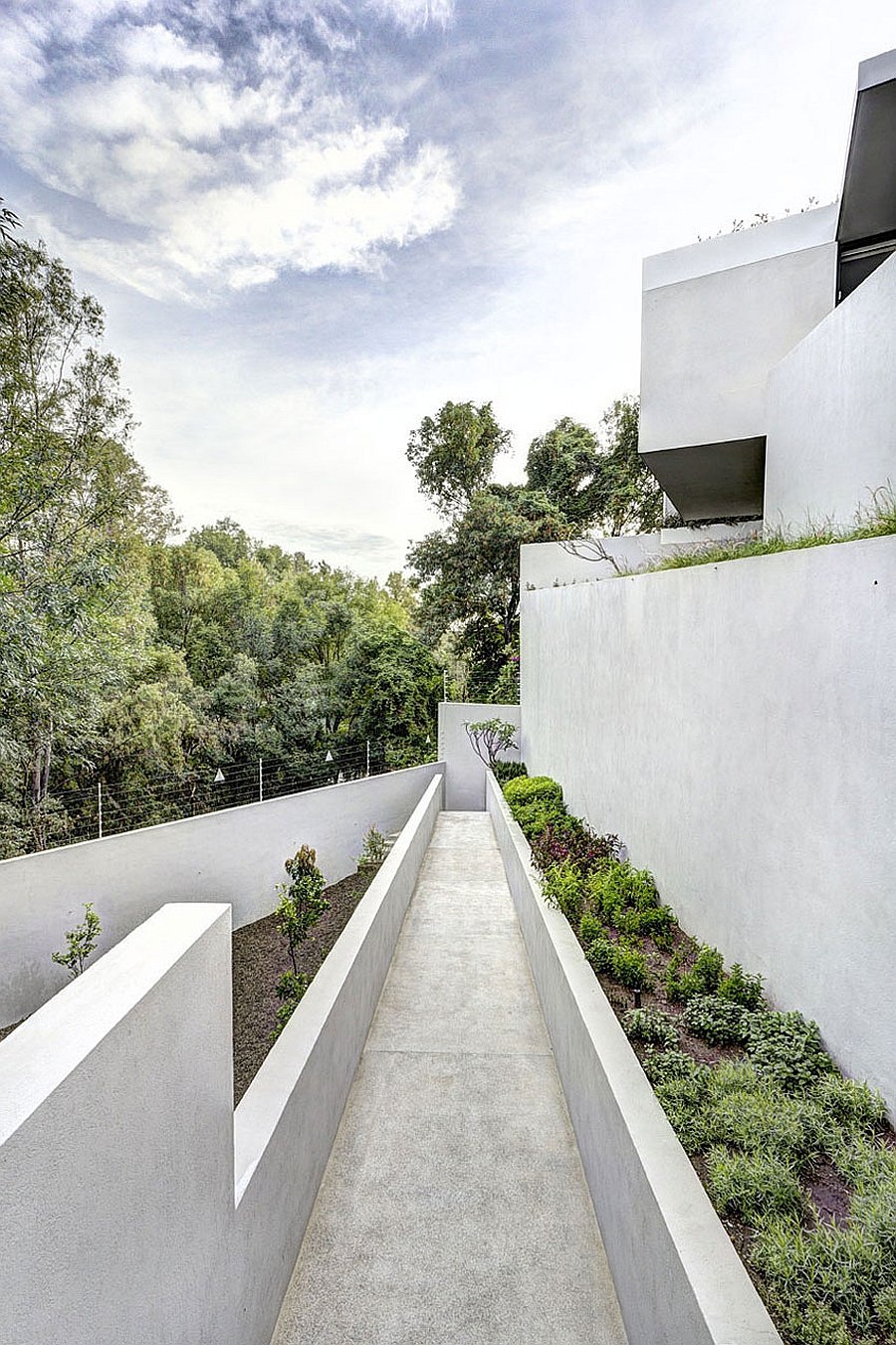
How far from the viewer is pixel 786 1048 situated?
2.74 meters

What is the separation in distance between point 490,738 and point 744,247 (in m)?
10.1

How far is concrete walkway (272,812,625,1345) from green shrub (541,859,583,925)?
773 mm

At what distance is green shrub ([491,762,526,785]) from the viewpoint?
12938 millimetres

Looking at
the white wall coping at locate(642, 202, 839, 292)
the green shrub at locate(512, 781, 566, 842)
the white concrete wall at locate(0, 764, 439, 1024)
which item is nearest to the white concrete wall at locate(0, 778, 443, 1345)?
the white concrete wall at locate(0, 764, 439, 1024)

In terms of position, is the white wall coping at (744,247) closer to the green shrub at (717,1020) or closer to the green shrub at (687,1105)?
the green shrub at (717,1020)

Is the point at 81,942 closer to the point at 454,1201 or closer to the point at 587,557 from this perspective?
the point at 454,1201

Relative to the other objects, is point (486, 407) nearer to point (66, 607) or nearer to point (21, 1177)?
point (66, 607)

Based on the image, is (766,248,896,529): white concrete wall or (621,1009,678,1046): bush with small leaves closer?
(621,1009,678,1046): bush with small leaves

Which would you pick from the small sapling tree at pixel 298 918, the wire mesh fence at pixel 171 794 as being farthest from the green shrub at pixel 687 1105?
the wire mesh fence at pixel 171 794

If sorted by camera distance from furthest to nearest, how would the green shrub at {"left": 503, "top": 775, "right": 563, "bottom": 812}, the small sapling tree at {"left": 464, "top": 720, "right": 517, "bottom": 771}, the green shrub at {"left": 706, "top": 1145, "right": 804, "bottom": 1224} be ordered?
the small sapling tree at {"left": 464, "top": 720, "right": 517, "bottom": 771}, the green shrub at {"left": 503, "top": 775, "right": 563, "bottom": 812}, the green shrub at {"left": 706, "top": 1145, "right": 804, "bottom": 1224}

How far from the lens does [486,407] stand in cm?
2048

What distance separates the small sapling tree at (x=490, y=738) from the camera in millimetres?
14641

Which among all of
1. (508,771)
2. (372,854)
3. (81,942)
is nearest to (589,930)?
(81,942)

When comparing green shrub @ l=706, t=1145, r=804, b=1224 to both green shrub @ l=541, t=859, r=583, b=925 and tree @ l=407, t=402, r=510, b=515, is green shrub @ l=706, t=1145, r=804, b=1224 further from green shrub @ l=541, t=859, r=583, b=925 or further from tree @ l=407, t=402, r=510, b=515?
tree @ l=407, t=402, r=510, b=515
